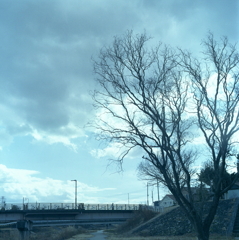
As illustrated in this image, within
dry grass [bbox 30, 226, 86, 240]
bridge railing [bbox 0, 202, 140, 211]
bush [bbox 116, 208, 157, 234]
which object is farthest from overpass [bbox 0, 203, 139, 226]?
dry grass [bbox 30, 226, 86, 240]

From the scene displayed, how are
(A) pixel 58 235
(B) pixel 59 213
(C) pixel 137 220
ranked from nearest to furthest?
1. (A) pixel 58 235
2. (C) pixel 137 220
3. (B) pixel 59 213

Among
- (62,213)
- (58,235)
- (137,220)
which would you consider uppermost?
(62,213)

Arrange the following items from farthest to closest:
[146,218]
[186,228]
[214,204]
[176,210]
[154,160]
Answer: [146,218] → [176,210] → [186,228] → [154,160] → [214,204]

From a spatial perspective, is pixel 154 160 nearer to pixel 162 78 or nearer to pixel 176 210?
pixel 162 78

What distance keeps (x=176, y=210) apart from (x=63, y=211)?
27420mm

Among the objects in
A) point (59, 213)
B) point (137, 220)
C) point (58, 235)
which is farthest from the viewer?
point (59, 213)

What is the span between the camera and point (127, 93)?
18.9 metres

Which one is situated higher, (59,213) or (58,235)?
(59,213)

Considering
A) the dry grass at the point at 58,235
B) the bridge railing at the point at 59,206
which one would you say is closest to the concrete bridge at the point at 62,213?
the bridge railing at the point at 59,206

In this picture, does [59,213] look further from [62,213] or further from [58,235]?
[58,235]

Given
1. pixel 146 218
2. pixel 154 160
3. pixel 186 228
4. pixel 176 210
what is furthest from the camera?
pixel 146 218

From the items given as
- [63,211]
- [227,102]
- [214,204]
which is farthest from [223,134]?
[63,211]

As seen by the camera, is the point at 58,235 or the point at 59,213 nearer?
the point at 58,235

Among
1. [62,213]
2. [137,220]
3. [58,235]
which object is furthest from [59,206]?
[58,235]
